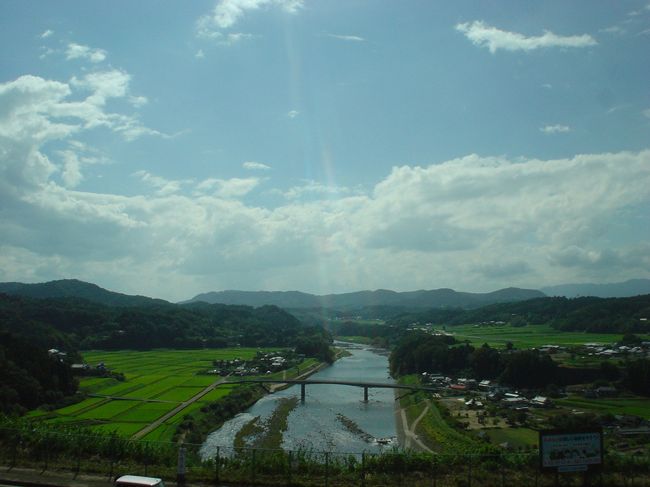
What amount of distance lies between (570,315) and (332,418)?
286ft

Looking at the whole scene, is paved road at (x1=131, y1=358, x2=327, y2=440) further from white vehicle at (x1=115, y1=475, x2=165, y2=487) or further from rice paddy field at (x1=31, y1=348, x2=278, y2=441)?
white vehicle at (x1=115, y1=475, x2=165, y2=487)

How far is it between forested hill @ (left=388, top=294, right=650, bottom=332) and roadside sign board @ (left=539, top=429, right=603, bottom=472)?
91.7 m

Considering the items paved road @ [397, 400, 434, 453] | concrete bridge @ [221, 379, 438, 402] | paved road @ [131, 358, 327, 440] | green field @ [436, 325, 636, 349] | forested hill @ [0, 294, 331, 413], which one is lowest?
paved road @ [397, 400, 434, 453]

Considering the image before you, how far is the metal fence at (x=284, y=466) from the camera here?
12.9 meters

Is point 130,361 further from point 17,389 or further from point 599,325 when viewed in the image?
point 599,325

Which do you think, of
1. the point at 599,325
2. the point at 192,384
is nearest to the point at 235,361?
→ the point at 192,384

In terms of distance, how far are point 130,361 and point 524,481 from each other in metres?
74.2

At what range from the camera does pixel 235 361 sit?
82.9m

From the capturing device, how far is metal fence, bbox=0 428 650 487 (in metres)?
12.9

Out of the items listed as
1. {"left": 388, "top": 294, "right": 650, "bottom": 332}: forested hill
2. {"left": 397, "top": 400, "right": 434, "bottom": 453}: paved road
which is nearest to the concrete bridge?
{"left": 397, "top": 400, "right": 434, "bottom": 453}: paved road

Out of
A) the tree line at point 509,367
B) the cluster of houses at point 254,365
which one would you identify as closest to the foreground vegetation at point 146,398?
A: the cluster of houses at point 254,365

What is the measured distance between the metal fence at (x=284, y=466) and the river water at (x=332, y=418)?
7.75 m

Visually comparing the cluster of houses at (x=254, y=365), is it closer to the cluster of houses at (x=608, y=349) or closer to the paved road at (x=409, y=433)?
the paved road at (x=409, y=433)

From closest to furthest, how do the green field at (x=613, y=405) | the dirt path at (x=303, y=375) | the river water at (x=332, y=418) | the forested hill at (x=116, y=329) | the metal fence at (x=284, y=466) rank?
the metal fence at (x=284, y=466), the river water at (x=332, y=418), the green field at (x=613, y=405), the dirt path at (x=303, y=375), the forested hill at (x=116, y=329)
